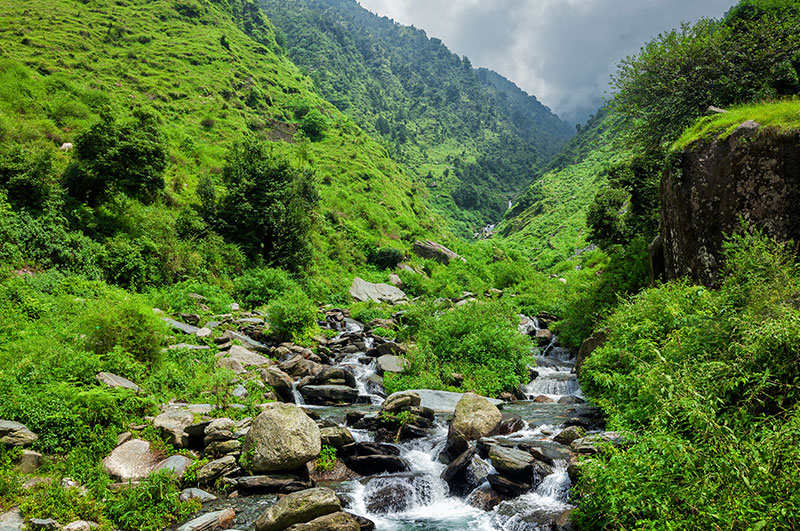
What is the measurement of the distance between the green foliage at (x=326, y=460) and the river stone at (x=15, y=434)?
23.2 feet

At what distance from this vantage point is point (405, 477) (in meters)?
11.6

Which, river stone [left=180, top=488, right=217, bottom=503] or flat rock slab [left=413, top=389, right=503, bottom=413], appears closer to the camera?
river stone [left=180, top=488, right=217, bottom=503]

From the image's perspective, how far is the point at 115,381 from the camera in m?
12.0

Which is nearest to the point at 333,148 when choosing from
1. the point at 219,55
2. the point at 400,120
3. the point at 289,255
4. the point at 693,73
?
the point at 219,55

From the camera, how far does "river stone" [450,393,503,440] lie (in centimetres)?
1323

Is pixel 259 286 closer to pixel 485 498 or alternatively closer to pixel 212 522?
pixel 212 522

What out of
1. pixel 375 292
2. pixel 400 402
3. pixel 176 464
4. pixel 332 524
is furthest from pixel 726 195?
pixel 375 292

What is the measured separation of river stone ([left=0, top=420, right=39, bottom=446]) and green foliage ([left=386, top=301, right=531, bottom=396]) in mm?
13588

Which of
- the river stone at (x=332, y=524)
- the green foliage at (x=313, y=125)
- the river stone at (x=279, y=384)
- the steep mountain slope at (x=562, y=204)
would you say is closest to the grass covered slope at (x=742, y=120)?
the river stone at (x=332, y=524)

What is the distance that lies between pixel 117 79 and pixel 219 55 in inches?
1194

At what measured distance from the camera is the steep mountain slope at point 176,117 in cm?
2452

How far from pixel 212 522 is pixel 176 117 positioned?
63.7m

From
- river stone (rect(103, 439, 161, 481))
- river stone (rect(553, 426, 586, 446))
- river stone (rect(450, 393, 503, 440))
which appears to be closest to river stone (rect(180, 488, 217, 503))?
river stone (rect(103, 439, 161, 481))

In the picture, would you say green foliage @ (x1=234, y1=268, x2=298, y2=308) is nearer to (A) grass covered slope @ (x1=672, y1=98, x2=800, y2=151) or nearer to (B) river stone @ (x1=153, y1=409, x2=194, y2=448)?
(B) river stone @ (x1=153, y1=409, x2=194, y2=448)
